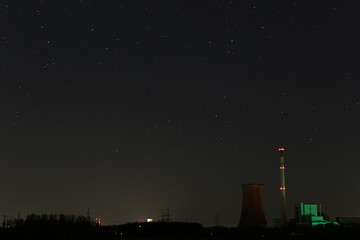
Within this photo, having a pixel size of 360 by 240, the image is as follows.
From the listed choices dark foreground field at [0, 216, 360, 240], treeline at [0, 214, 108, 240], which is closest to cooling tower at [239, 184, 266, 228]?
dark foreground field at [0, 216, 360, 240]

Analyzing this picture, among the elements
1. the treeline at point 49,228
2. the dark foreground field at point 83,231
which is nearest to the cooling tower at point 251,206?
the dark foreground field at point 83,231

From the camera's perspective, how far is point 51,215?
46281 mm

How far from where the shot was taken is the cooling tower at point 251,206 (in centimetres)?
5859

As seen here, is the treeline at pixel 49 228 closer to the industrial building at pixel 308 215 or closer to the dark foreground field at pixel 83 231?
the dark foreground field at pixel 83 231

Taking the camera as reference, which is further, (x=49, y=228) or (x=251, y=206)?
(x=251, y=206)

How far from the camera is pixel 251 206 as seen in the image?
5878 centimetres

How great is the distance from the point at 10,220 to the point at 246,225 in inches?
1088

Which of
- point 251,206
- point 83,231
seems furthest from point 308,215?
point 83,231

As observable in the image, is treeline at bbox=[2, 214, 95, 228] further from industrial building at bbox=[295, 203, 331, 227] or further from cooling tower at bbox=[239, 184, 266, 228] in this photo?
industrial building at bbox=[295, 203, 331, 227]

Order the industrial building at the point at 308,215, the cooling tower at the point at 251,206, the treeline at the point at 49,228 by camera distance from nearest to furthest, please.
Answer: the treeline at the point at 49,228
the cooling tower at the point at 251,206
the industrial building at the point at 308,215

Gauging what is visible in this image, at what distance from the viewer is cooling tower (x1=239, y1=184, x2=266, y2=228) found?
5859cm

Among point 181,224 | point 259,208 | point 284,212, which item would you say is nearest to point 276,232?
point 259,208

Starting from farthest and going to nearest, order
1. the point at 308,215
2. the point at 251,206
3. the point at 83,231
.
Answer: the point at 308,215, the point at 251,206, the point at 83,231

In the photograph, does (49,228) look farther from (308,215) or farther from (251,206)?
(308,215)
